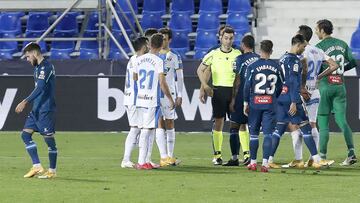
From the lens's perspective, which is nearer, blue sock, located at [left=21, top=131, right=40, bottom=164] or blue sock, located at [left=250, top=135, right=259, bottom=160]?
blue sock, located at [left=21, top=131, right=40, bottom=164]

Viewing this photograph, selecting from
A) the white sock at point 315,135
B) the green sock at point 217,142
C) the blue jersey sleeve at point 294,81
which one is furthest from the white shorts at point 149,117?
the white sock at point 315,135

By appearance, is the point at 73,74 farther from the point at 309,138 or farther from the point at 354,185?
the point at 354,185

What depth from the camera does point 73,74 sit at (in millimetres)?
27078

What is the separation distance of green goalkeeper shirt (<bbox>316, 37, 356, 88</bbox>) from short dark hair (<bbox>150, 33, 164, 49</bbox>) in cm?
271

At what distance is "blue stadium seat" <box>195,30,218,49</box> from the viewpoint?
3069cm

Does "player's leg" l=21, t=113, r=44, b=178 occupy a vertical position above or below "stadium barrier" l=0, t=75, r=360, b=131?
above

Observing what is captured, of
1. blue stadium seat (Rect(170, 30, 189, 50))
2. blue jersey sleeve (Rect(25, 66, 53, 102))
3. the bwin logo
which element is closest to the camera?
blue jersey sleeve (Rect(25, 66, 53, 102))

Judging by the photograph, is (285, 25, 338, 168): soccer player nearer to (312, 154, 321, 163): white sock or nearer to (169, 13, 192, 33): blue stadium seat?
(312, 154, 321, 163): white sock

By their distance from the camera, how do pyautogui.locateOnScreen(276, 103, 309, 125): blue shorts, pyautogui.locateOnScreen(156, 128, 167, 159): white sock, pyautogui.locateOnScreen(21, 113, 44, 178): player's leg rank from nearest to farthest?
pyautogui.locateOnScreen(21, 113, 44, 178): player's leg → pyautogui.locateOnScreen(276, 103, 309, 125): blue shorts → pyautogui.locateOnScreen(156, 128, 167, 159): white sock

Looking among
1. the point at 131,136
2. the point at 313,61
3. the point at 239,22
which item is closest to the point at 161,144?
the point at 131,136

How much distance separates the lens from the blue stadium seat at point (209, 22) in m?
31.2

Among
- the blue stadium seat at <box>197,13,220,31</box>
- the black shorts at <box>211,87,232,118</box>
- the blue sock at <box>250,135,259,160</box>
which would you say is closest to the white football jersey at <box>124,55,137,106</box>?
the black shorts at <box>211,87,232,118</box>

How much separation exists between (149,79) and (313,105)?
2.75 metres

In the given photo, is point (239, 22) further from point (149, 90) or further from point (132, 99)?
point (149, 90)
